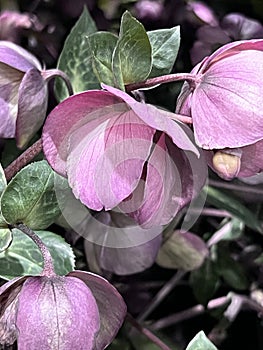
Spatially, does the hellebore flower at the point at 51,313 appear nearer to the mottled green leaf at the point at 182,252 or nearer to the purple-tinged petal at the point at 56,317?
the purple-tinged petal at the point at 56,317

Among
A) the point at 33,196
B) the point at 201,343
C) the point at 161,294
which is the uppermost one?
the point at 33,196

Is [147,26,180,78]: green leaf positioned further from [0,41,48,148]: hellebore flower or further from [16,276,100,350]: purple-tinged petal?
[16,276,100,350]: purple-tinged petal

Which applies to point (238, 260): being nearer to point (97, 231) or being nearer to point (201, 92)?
point (97, 231)

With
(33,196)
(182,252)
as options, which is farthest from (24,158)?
(182,252)

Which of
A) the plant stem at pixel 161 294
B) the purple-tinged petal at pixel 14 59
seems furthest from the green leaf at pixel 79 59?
the plant stem at pixel 161 294

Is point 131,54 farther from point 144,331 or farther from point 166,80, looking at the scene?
point 144,331

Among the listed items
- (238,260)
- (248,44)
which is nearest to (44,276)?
(248,44)

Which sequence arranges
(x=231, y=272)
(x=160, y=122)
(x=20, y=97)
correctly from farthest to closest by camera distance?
(x=231, y=272), (x=20, y=97), (x=160, y=122)
